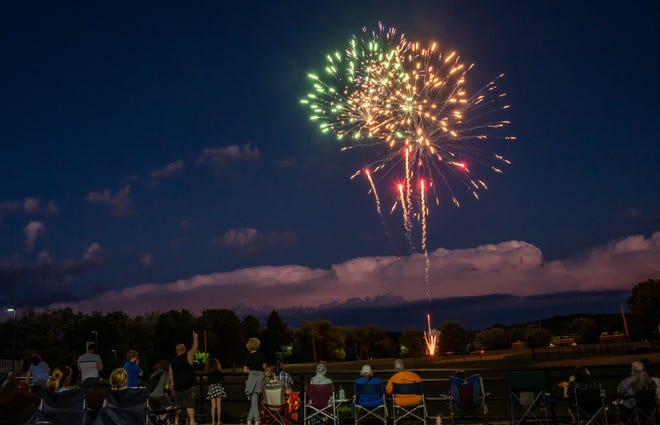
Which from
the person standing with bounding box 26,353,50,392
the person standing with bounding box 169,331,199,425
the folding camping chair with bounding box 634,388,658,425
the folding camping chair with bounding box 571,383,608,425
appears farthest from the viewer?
the person standing with bounding box 26,353,50,392

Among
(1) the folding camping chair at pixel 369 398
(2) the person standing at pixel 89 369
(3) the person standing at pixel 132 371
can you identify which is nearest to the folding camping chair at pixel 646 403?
(1) the folding camping chair at pixel 369 398

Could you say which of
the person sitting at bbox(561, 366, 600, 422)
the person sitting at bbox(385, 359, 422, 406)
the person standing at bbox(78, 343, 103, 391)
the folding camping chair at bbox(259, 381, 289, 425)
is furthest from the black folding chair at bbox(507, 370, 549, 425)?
the person standing at bbox(78, 343, 103, 391)

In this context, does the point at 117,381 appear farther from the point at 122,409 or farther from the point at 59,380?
the point at 59,380

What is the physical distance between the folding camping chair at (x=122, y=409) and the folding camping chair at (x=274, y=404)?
2567mm

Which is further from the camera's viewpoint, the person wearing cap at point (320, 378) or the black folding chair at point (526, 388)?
Result: the person wearing cap at point (320, 378)

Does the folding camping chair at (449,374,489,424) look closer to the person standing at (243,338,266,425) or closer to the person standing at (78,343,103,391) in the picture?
the person standing at (243,338,266,425)

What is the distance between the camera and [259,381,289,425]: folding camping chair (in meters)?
8.59

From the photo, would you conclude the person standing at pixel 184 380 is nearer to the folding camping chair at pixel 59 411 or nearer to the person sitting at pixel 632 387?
the folding camping chair at pixel 59 411

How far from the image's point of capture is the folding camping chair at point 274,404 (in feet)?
28.2

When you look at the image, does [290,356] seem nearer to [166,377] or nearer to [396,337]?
[396,337]

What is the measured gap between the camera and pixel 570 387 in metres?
8.00

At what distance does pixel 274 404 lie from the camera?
8578 millimetres

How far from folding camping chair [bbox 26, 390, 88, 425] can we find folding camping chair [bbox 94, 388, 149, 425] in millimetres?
227

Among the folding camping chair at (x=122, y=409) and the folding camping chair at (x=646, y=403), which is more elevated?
the folding camping chair at (x=122, y=409)
